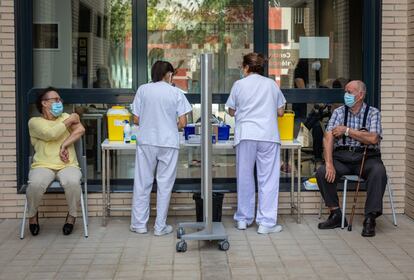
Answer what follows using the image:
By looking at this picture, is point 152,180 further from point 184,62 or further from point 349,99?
point 349,99

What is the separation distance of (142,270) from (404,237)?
8.63ft

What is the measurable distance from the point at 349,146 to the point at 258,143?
94 cm

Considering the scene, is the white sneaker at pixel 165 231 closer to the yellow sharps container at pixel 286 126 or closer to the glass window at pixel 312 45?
the yellow sharps container at pixel 286 126

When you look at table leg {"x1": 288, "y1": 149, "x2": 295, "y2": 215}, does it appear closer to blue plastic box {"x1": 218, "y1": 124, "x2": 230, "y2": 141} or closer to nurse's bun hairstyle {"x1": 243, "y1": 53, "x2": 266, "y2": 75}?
blue plastic box {"x1": 218, "y1": 124, "x2": 230, "y2": 141}

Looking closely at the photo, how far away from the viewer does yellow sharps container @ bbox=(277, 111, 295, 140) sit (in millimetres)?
8062

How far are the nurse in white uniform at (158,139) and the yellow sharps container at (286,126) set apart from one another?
1091mm

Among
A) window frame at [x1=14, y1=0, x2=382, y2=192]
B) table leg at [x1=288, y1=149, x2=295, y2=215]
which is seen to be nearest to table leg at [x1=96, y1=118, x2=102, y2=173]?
window frame at [x1=14, y1=0, x2=382, y2=192]

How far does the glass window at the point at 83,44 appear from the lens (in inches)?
333

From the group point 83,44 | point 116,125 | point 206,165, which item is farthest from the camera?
point 83,44

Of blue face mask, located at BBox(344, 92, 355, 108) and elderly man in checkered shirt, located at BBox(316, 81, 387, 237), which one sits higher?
blue face mask, located at BBox(344, 92, 355, 108)

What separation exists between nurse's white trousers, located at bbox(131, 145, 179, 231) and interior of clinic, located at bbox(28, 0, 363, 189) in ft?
3.28

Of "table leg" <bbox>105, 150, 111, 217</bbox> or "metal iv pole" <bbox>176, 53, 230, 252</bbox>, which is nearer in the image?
"metal iv pole" <bbox>176, 53, 230, 252</bbox>

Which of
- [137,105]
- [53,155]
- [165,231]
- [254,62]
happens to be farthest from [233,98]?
[53,155]

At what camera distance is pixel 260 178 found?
25.2 ft
